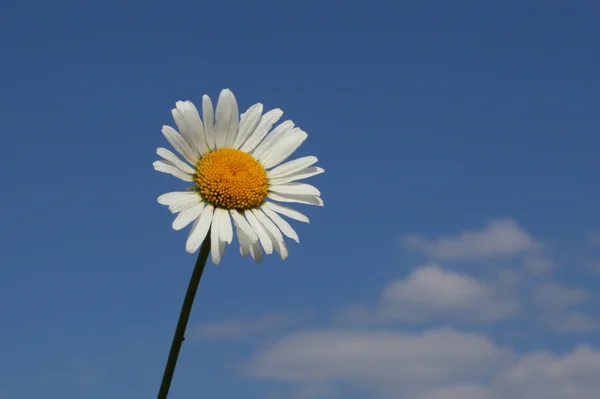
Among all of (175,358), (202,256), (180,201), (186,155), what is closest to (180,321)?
(175,358)

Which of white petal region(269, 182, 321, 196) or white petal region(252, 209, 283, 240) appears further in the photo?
white petal region(269, 182, 321, 196)

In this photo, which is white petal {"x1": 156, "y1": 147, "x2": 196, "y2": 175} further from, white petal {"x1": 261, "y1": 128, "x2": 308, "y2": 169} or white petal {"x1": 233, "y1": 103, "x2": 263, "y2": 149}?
white petal {"x1": 261, "y1": 128, "x2": 308, "y2": 169}

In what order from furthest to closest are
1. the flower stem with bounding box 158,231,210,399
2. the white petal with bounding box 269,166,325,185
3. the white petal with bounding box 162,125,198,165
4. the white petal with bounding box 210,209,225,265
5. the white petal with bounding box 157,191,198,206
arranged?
the white petal with bounding box 269,166,325,185 < the white petal with bounding box 162,125,198,165 < the white petal with bounding box 157,191,198,206 < the white petal with bounding box 210,209,225,265 < the flower stem with bounding box 158,231,210,399

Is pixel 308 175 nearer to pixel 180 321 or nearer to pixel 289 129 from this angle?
pixel 289 129

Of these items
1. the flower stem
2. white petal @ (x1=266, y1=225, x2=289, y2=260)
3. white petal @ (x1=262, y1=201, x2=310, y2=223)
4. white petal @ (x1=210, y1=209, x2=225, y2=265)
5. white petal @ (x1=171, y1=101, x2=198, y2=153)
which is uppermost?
white petal @ (x1=171, y1=101, x2=198, y2=153)

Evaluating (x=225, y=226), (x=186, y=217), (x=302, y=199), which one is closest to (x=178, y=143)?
(x=186, y=217)

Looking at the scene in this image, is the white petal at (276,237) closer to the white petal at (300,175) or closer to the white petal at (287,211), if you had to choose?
the white petal at (287,211)

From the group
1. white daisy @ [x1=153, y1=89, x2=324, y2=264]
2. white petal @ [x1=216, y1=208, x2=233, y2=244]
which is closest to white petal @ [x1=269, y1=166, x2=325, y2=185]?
white daisy @ [x1=153, y1=89, x2=324, y2=264]

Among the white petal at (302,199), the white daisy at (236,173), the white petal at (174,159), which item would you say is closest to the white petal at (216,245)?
the white daisy at (236,173)
